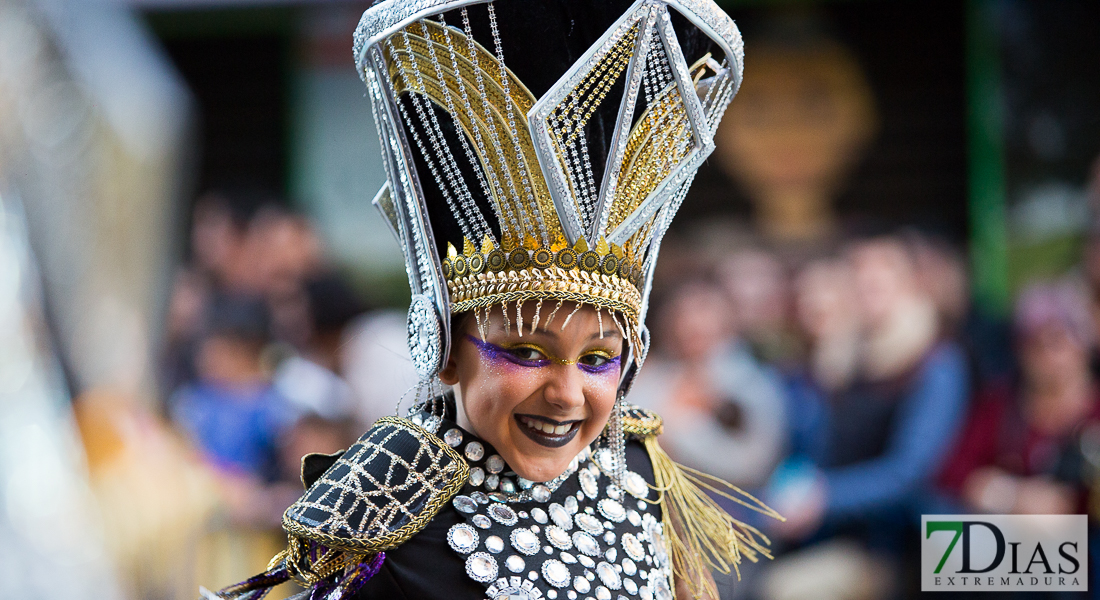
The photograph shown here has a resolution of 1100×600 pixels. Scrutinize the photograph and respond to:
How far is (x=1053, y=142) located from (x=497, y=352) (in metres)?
4.77

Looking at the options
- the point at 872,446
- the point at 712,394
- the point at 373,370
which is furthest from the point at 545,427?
the point at 872,446

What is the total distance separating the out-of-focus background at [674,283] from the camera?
4.77m

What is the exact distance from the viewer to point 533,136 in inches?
70.5

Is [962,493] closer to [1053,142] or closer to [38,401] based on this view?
[1053,142]

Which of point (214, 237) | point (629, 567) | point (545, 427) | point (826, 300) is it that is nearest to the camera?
point (545, 427)

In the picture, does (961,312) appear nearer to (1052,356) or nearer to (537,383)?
(1052,356)

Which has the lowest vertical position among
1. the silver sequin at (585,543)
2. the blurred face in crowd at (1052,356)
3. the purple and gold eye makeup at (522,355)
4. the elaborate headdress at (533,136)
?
the silver sequin at (585,543)

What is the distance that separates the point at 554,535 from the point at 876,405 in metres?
3.28

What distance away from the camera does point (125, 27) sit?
19.5 feet

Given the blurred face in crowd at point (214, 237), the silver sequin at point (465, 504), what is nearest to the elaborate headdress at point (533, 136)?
the silver sequin at point (465, 504)

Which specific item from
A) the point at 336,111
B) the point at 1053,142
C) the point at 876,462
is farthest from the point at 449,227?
the point at 1053,142

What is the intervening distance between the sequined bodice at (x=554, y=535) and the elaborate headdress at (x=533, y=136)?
0.25m

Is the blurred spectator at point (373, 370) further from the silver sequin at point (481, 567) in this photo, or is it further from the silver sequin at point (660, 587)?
the silver sequin at point (481, 567)

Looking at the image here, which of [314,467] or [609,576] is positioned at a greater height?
[314,467]
